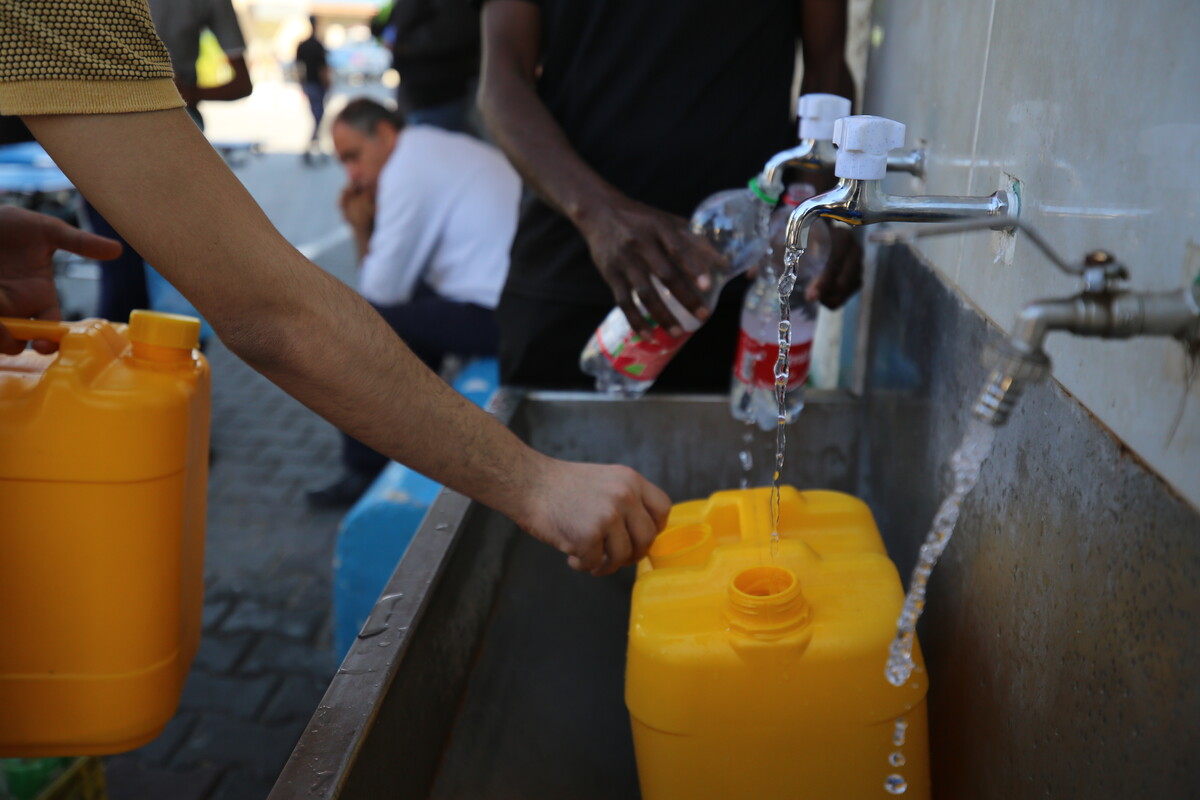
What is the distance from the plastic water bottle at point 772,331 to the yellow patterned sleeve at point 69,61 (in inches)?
42.0

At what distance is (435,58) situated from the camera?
486cm

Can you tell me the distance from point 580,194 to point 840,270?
1.59ft

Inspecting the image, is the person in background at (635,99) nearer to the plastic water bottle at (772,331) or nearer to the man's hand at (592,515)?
the plastic water bottle at (772,331)

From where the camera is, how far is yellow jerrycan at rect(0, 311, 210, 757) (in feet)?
3.91

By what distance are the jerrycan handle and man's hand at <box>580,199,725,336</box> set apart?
0.80 meters

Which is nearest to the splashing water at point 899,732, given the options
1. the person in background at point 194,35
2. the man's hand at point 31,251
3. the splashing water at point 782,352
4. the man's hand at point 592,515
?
the splashing water at point 782,352

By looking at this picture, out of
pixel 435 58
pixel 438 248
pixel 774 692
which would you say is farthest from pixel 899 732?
pixel 435 58

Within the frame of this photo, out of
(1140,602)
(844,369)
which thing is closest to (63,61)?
(1140,602)

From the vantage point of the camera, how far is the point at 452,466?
3.78 feet

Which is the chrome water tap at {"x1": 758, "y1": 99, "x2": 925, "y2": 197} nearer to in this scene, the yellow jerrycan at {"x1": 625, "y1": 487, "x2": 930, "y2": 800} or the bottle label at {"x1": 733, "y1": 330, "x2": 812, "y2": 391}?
the bottle label at {"x1": 733, "y1": 330, "x2": 812, "y2": 391}

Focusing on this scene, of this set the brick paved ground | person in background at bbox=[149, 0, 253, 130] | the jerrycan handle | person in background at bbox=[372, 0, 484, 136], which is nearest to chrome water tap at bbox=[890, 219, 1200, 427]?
the jerrycan handle

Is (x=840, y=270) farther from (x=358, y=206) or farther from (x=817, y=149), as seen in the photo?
(x=358, y=206)

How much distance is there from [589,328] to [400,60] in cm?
334

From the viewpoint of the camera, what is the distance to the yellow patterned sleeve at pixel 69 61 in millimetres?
892
